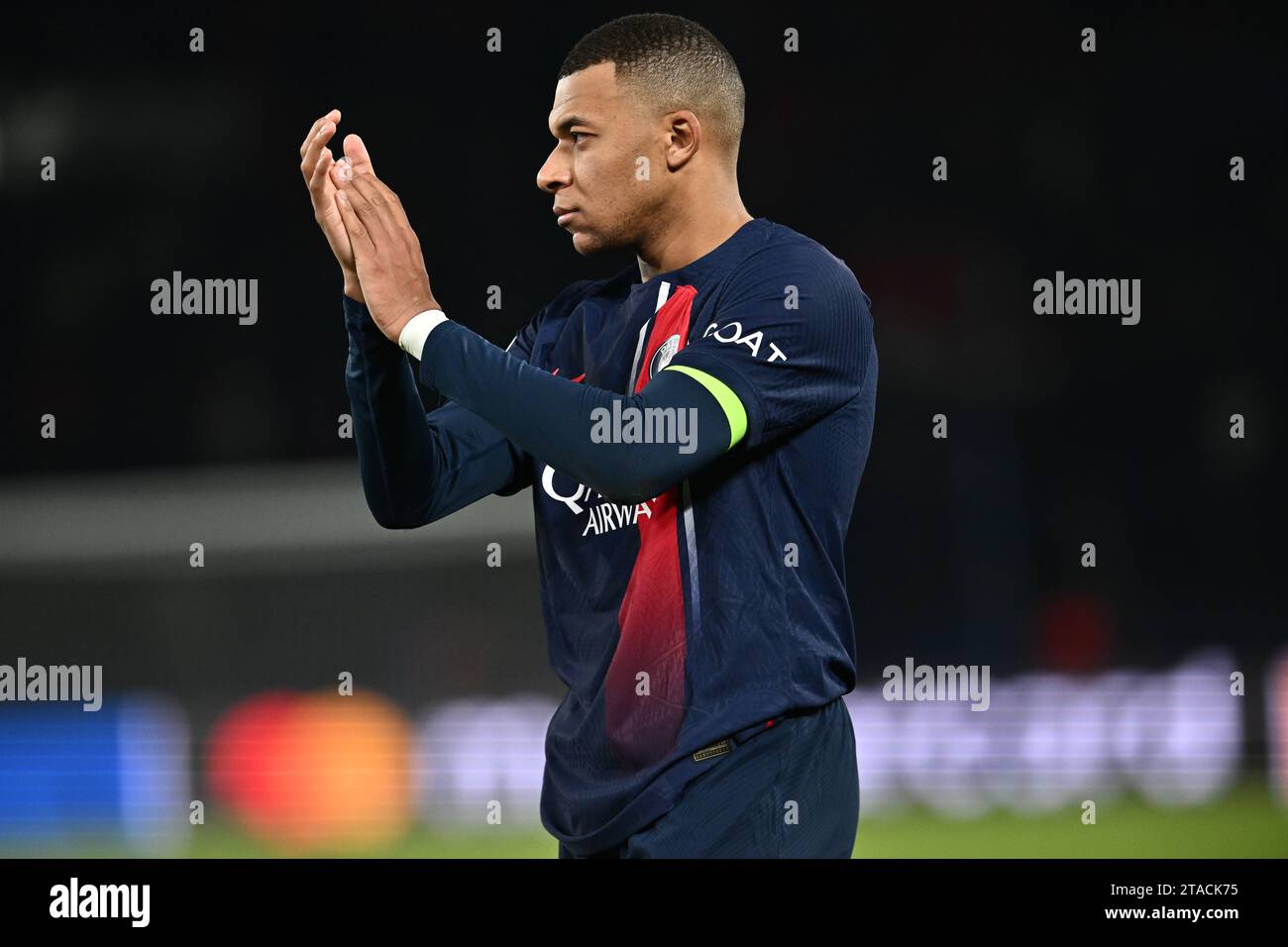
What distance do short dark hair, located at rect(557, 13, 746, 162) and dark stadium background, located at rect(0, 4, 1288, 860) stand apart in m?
3.52

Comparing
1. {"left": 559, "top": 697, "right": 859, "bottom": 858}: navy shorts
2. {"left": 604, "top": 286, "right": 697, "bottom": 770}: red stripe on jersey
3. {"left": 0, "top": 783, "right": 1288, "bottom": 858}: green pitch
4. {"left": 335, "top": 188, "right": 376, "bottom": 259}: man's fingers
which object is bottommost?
{"left": 0, "top": 783, "right": 1288, "bottom": 858}: green pitch

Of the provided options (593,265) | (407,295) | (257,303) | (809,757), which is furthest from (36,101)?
(809,757)

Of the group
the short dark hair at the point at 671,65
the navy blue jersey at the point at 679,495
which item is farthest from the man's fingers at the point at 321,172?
the short dark hair at the point at 671,65

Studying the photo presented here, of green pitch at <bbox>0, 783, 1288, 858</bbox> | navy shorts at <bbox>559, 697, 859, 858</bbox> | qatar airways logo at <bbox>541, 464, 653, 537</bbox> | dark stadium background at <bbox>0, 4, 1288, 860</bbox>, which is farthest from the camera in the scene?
dark stadium background at <bbox>0, 4, 1288, 860</bbox>

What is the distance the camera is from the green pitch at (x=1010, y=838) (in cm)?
501

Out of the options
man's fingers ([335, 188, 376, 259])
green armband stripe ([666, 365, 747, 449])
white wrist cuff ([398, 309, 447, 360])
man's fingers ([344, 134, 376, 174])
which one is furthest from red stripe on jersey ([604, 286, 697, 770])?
man's fingers ([344, 134, 376, 174])

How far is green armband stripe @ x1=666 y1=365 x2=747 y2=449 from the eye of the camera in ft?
6.10

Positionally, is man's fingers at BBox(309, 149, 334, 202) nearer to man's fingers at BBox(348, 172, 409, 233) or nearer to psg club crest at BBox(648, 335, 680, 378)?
man's fingers at BBox(348, 172, 409, 233)

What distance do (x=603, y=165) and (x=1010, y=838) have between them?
3.79m

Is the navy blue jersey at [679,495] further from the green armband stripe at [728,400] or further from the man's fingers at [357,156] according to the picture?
the man's fingers at [357,156]

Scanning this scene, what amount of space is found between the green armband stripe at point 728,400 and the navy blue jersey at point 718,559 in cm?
1

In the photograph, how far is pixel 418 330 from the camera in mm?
1937

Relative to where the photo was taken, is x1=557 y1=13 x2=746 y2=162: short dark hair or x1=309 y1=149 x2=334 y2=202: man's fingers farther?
x1=557 y1=13 x2=746 y2=162: short dark hair

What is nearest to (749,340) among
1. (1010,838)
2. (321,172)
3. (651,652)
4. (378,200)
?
(651,652)
